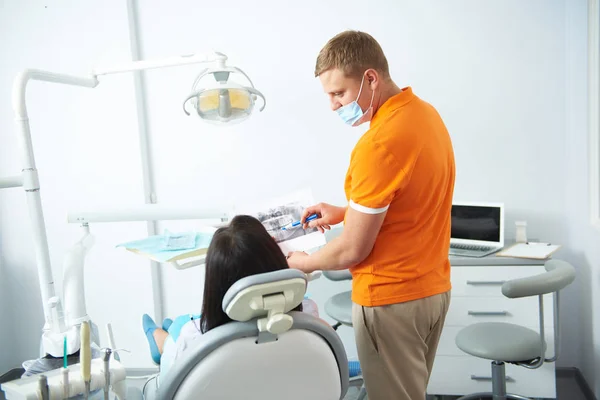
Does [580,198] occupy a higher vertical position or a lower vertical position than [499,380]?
higher

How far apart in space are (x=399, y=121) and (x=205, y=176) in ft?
5.83

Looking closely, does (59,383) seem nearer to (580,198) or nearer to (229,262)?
(229,262)

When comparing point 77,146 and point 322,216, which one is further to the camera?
point 77,146

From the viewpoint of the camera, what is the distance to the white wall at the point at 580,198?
7.42ft

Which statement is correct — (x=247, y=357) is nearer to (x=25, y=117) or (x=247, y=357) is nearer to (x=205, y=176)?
(x=25, y=117)

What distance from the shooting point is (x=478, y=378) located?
2.19m

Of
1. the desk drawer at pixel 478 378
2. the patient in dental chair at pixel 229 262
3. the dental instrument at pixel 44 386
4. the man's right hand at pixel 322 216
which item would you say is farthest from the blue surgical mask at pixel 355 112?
the desk drawer at pixel 478 378

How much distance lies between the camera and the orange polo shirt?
113 cm

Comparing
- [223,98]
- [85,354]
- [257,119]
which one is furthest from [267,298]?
[257,119]

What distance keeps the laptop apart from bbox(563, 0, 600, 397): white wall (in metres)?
0.40

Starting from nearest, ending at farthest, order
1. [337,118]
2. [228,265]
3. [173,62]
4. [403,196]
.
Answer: [228,265], [403,196], [173,62], [337,118]

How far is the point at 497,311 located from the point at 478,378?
0.32 metres

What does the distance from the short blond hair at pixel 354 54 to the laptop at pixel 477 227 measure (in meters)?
1.30

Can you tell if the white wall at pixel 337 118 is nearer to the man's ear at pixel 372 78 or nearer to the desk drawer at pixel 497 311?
the desk drawer at pixel 497 311
